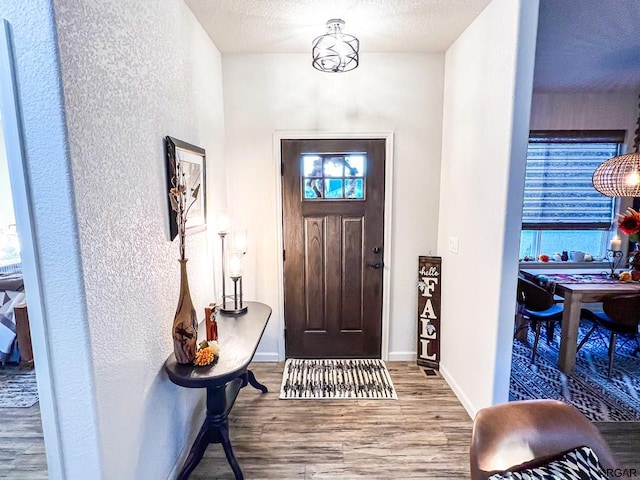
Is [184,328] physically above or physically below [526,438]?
above

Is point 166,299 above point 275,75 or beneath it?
beneath

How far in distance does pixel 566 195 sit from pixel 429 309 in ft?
8.54

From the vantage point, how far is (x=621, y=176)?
292 centimetres

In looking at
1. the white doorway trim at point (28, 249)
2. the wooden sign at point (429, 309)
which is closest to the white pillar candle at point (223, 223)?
the white doorway trim at point (28, 249)

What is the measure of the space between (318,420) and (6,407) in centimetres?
167

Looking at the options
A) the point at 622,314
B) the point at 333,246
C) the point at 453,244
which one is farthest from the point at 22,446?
the point at 622,314

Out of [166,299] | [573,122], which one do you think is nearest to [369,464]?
[166,299]

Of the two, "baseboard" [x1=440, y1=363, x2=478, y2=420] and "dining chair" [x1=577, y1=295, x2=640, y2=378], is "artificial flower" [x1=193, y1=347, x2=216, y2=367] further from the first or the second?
"dining chair" [x1=577, y1=295, x2=640, y2=378]

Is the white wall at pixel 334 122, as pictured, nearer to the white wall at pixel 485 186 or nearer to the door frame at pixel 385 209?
the door frame at pixel 385 209

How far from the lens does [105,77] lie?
4.02ft

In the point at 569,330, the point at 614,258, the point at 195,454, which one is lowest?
the point at 195,454

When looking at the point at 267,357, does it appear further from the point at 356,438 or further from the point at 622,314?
the point at 622,314

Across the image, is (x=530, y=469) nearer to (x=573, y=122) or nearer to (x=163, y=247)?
(x=163, y=247)

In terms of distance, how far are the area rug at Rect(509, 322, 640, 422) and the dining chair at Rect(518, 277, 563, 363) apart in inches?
7.6
